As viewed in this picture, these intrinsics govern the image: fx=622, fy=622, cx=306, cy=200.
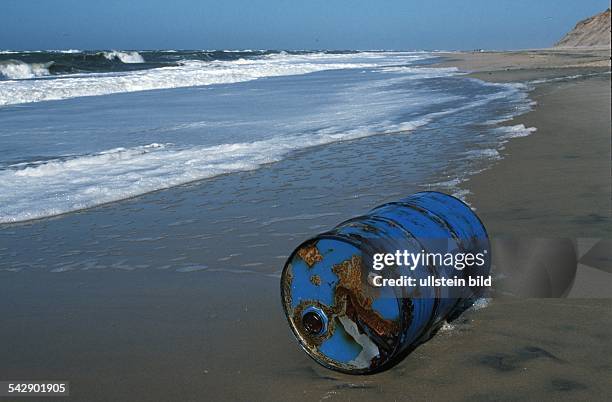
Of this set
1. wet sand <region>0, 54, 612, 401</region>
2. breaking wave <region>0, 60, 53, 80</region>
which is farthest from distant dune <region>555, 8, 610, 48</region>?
wet sand <region>0, 54, 612, 401</region>

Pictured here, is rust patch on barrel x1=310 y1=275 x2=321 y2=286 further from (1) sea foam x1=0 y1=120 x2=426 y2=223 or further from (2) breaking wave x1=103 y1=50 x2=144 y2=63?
(2) breaking wave x1=103 y1=50 x2=144 y2=63

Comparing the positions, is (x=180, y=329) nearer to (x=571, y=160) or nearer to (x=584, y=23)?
(x=571, y=160)

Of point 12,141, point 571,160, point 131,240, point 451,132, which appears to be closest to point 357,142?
point 451,132

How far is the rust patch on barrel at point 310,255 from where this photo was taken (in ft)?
8.41

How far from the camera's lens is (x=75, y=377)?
271 centimetres

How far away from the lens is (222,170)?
714 centimetres

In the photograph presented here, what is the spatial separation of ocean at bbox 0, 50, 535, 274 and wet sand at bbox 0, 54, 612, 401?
0.31 m

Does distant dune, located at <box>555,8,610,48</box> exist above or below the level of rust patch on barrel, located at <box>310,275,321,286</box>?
above

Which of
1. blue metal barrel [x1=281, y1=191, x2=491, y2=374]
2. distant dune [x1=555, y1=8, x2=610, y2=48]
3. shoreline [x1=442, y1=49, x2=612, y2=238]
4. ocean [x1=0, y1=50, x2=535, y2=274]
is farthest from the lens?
distant dune [x1=555, y1=8, x2=610, y2=48]

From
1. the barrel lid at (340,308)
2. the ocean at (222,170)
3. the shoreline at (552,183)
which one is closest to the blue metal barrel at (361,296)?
the barrel lid at (340,308)

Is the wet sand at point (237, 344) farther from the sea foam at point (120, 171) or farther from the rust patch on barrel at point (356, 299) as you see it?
the sea foam at point (120, 171)

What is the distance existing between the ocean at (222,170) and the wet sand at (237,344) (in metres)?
0.31

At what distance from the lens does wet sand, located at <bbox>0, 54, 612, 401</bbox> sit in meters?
2.52

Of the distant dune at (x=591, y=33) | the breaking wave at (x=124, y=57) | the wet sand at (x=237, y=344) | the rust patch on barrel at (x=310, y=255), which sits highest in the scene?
the distant dune at (x=591, y=33)
